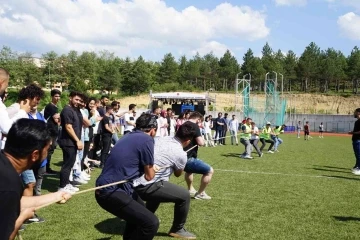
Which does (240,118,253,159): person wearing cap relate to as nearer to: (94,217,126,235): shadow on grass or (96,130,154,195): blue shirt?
(94,217,126,235): shadow on grass

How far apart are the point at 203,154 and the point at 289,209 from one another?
33.0ft

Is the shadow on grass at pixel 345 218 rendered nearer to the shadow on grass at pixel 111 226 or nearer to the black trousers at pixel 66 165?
the shadow on grass at pixel 111 226

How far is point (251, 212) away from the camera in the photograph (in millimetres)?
7531

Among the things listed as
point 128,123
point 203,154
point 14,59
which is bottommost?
point 203,154

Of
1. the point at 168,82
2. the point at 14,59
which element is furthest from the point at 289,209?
the point at 168,82

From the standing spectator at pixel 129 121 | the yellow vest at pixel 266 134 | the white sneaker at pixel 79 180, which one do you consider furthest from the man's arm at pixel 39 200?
the yellow vest at pixel 266 134

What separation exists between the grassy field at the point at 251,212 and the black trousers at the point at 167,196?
0.42 meters

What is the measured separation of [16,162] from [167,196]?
3.16 meters

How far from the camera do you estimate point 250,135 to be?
56.4 ft

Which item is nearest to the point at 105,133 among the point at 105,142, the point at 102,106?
the point at 105,142

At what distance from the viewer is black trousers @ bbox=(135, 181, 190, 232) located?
17.5 ft

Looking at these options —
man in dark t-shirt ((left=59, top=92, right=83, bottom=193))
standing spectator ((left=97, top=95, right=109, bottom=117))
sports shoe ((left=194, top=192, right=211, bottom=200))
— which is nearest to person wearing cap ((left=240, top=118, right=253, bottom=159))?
standing spectator ((left=97, top=95, right=109, bottom=117))

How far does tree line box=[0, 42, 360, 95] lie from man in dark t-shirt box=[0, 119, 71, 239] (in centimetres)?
7229

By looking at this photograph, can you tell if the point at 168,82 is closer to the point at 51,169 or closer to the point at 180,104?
the point at 180,104
